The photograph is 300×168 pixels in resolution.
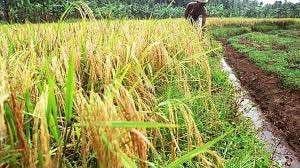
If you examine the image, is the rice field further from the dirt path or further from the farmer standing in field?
the farmer standing in field

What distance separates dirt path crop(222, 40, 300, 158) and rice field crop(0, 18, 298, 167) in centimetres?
55

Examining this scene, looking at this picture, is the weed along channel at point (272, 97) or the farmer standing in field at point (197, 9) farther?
the farmer standing in field at point (197, 9)

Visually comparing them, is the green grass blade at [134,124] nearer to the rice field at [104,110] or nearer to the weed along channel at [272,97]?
the rice field at [104,110]

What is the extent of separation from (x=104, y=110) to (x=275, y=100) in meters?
4.60

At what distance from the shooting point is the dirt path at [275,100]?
14.0ft

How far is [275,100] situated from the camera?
5477 millimetres

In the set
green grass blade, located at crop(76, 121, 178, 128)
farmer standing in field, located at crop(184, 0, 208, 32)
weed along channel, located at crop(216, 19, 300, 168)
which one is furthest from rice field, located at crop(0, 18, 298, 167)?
farmer standing in field, located at crop(184, 0, 208, 32)

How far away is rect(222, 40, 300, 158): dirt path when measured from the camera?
428 centimetres

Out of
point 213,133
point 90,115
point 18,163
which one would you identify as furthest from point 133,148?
point 213,133

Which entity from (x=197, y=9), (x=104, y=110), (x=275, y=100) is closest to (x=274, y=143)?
(x=275, y=100)

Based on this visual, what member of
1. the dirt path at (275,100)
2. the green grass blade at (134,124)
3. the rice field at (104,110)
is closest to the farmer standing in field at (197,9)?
the dirt path at (275,100)

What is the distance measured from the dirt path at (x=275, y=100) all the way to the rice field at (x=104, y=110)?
55 centimetres

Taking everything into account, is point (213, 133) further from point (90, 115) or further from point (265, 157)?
point (90, 115)

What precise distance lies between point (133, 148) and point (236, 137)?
209 cm
